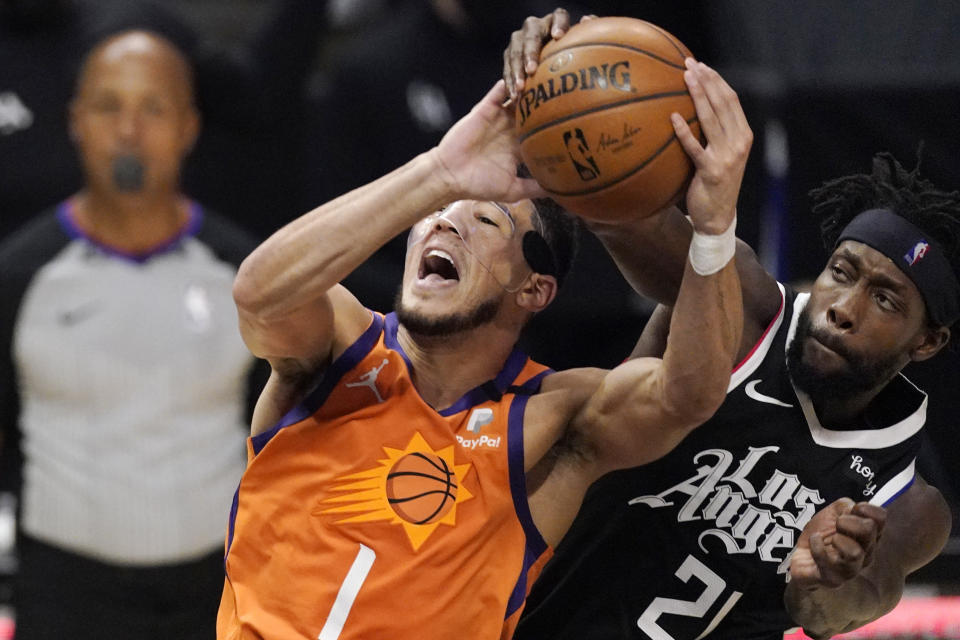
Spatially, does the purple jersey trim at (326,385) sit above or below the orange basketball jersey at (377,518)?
above

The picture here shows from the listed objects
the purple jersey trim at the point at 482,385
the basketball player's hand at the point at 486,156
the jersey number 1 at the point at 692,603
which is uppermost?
the basketball player's hand at the point at 486,156

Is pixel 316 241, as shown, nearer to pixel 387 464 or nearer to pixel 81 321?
pixel 387 464

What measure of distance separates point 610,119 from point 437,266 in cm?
67

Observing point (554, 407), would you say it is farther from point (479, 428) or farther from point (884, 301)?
point (884, 301)

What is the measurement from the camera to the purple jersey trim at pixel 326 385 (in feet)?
9.95

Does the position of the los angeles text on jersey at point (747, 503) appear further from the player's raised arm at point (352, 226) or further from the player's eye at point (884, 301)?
the player's raised arm at point (352, 226)

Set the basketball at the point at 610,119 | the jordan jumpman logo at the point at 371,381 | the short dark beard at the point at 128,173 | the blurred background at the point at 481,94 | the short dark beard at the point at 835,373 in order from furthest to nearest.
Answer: the blurred background at the point at 481,94 → the short dark beard at the point at 128,173 → the short dark beard at the point at 835,373 → the jordan jumpman logo at the point at 371,381 → the basketball at the point at 610,119

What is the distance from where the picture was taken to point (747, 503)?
3.34 metres

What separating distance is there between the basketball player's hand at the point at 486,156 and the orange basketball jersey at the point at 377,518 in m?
0.47

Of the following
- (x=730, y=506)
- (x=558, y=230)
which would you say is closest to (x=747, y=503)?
(x=730, y=506)

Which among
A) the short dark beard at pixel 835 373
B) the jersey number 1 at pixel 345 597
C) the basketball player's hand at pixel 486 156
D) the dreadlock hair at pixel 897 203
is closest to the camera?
the basketball player's hand at pixel 486 156

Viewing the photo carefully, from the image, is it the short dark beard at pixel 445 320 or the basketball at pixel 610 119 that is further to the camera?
the short dark beard at pixel 445 320

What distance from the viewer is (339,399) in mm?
3049

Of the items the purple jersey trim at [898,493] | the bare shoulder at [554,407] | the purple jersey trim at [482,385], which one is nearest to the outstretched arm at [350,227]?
the purple jersey trim at [482,385]
